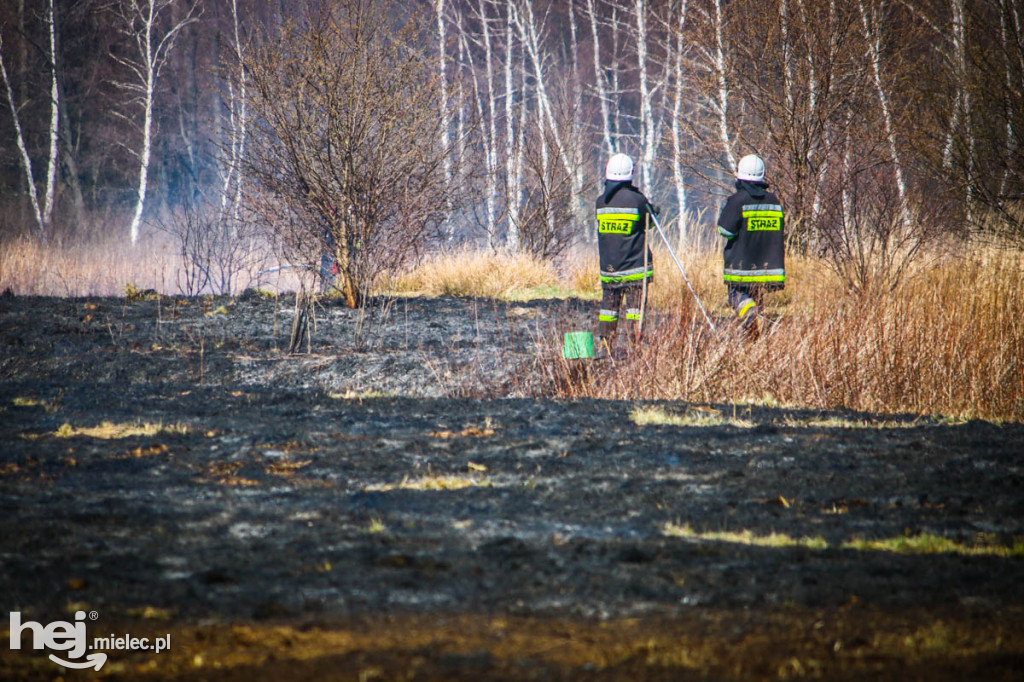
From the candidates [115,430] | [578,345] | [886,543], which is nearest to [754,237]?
[578,345]

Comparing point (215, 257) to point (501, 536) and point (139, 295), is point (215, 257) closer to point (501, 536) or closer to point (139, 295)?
point (139, 295)

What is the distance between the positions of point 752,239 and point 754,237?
0.03 m

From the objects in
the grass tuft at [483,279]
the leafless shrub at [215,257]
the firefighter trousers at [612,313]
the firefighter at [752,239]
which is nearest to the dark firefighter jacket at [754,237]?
the firefighter at [752,239]

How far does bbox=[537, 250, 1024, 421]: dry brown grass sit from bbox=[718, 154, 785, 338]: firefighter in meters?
0.68

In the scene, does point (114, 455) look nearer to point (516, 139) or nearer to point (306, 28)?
point (306, 28)

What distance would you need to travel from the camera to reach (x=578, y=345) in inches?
312

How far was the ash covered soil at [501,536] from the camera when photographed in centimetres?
256

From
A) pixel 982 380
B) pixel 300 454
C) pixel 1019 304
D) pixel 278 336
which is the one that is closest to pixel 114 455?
pixel 300 454

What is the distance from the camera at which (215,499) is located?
163 inches

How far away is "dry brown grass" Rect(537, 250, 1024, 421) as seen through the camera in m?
7.09

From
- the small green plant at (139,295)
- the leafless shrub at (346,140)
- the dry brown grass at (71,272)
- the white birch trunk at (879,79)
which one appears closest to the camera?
the leafless shrub at (346,140)

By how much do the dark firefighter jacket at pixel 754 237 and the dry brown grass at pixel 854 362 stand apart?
72 centimetres

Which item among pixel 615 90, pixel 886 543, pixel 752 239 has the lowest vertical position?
pixel 886 543

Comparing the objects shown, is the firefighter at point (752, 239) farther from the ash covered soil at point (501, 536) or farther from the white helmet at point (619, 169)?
the ash covered soil at point (501, 536)
